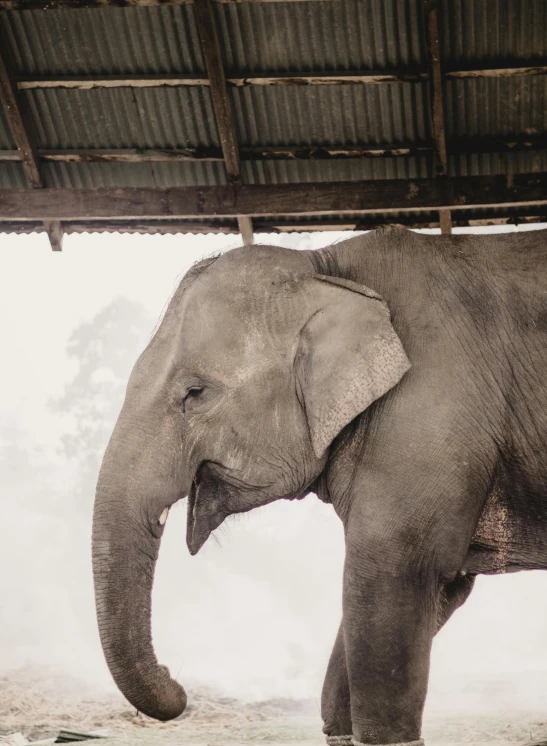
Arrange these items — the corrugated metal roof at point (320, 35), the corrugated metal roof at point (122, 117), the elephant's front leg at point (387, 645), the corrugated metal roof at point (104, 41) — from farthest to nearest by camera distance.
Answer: the corrugated metal roof at point (122, 117), the corrugated metal roof at point (104, 41), the corrugated metal roof at point (320, 35), the elephant's front leg at point (387, 645)

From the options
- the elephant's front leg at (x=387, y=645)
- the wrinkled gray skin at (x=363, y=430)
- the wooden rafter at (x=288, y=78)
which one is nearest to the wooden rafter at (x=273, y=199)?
the wooden rafter at (x=288, y=78)

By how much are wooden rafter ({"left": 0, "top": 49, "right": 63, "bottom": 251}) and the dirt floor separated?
12.1 ft

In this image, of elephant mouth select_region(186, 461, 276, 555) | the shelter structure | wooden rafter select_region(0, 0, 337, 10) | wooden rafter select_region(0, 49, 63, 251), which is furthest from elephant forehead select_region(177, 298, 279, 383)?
wooden rafter select_region(0, 49, 63, 251)

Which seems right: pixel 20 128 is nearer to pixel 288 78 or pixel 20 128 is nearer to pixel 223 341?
pixel 288 78

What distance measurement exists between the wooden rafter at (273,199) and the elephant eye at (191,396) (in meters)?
3.39

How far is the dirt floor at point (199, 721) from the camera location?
280 inches

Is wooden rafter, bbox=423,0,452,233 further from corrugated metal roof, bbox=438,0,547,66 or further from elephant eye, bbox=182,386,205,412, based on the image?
elephant eye, bbox=182,386,205,412

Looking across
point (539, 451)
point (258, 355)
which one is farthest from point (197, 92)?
point (539, 451)

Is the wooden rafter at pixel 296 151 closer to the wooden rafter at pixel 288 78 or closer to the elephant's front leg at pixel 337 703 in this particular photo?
the wooden rafter at pixel 288 78

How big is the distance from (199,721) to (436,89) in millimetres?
5293

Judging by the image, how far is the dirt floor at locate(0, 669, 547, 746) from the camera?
7.12 m

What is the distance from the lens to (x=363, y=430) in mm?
4098

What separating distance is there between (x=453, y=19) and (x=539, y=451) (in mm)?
3878

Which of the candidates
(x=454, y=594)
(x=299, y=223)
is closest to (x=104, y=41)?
(x=299, y=223)
